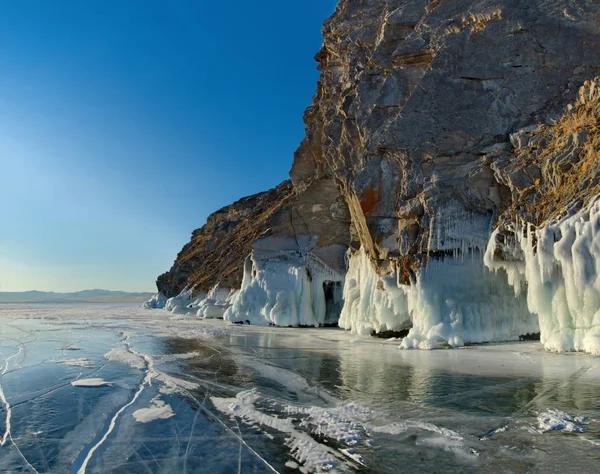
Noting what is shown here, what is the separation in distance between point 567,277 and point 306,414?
9763 mm

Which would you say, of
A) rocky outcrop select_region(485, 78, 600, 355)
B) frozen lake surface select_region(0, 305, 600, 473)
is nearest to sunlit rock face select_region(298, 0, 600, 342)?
rocky outcrop select_region(485, 78, 600, 355)

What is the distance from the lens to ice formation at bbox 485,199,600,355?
12938 millimetres

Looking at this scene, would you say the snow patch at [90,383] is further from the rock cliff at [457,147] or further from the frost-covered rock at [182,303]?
the frost-covered rock at [182,303]

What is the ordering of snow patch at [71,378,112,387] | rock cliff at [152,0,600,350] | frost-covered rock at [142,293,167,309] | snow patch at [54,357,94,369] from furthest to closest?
frost-covered rock at [142,293,167,309], rock cliff at [152,0,600,350], snow patch at [54,357,94,369], snow patch at [71,378,112,387]

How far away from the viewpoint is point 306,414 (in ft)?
25.8

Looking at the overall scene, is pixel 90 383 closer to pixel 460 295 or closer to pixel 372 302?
pixel 460 295

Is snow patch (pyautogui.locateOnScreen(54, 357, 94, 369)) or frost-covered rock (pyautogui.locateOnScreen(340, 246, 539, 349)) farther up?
frost-covered rock (pyautogui.locateOnScreen(340, 246, 539, 349))

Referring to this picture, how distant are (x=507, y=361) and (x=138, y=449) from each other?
1024 centimetres

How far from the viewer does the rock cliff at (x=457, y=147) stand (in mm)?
16922

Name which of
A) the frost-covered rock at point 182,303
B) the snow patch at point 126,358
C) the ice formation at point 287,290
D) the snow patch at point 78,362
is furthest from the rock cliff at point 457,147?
the frost-covered rock at point 182,303

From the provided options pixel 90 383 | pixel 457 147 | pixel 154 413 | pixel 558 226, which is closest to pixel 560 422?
pixel 154 413

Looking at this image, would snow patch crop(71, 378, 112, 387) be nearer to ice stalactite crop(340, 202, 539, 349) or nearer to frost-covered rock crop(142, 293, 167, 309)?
ice stalactite crop(340, 202, 539, 349)

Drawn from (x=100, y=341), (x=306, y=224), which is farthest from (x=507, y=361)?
(x=306, y=224)

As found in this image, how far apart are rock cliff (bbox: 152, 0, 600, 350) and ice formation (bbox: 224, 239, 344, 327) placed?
5.76 meters
